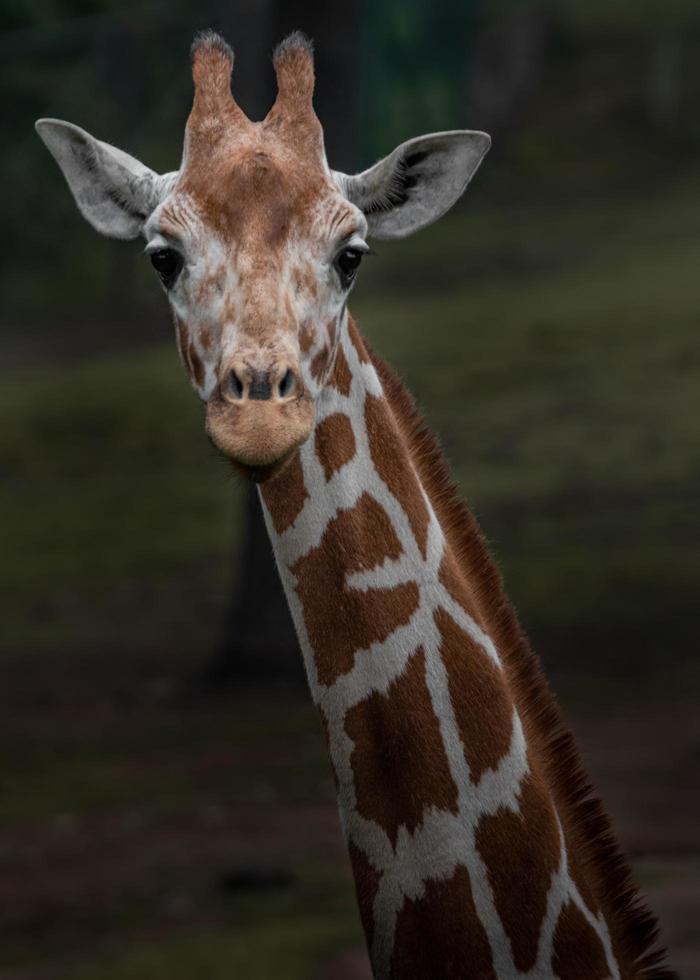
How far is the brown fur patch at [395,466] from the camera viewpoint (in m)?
5.11

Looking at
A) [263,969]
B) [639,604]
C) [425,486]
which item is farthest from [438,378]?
[425,486]

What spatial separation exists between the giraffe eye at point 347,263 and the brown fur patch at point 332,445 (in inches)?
13.7

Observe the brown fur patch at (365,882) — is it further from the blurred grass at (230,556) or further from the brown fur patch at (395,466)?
the blurred grass at (230,556)

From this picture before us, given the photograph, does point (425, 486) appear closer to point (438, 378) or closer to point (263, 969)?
point (263, 969)

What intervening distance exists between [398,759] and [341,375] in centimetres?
100

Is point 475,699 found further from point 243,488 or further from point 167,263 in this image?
point 243,488

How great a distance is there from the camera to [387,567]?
5.05 metres

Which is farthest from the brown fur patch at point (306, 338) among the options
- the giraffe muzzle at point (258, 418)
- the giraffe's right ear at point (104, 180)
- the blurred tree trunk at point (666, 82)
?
the blurred tree trunk at point (666, 82)

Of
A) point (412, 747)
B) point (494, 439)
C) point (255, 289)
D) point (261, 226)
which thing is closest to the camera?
point (255, 289)

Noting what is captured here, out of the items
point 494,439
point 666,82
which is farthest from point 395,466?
point 666,82

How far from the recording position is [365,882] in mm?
5000

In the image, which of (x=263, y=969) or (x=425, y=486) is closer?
(x=425, y=486)

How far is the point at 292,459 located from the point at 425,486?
1.63 ft

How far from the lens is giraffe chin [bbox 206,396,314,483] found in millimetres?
4500
